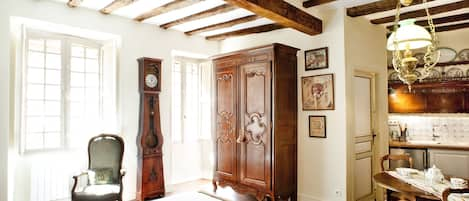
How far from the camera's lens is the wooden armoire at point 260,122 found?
3.87 metres

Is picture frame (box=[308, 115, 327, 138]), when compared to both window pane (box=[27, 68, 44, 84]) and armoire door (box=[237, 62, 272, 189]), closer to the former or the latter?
armoire door (box=[237, 62, 272, 189])

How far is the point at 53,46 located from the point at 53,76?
40 cm

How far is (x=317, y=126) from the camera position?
407 cm

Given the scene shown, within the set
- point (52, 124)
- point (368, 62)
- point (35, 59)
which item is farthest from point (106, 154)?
point (368, 62)

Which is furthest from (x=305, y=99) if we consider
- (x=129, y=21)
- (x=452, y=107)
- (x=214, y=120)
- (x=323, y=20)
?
(x=129, y=21)

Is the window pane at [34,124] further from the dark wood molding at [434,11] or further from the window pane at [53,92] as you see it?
the dark wood molding at [434,11]

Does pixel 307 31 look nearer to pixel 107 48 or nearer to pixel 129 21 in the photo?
pixel 129 21

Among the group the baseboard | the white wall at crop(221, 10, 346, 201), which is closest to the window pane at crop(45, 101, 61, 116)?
the white wall at crop(221, 10, 346, 201)

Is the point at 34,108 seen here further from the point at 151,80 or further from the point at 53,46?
the point at 151,80

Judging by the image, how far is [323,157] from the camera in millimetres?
4039

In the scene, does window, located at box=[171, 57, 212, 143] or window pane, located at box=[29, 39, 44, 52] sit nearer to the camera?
window pane, located at box=[29, 39, 44, 52]

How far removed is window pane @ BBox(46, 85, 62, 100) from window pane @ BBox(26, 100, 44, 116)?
121 mm

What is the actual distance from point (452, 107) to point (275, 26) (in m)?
3.13

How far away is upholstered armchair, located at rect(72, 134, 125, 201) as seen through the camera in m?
3.49
